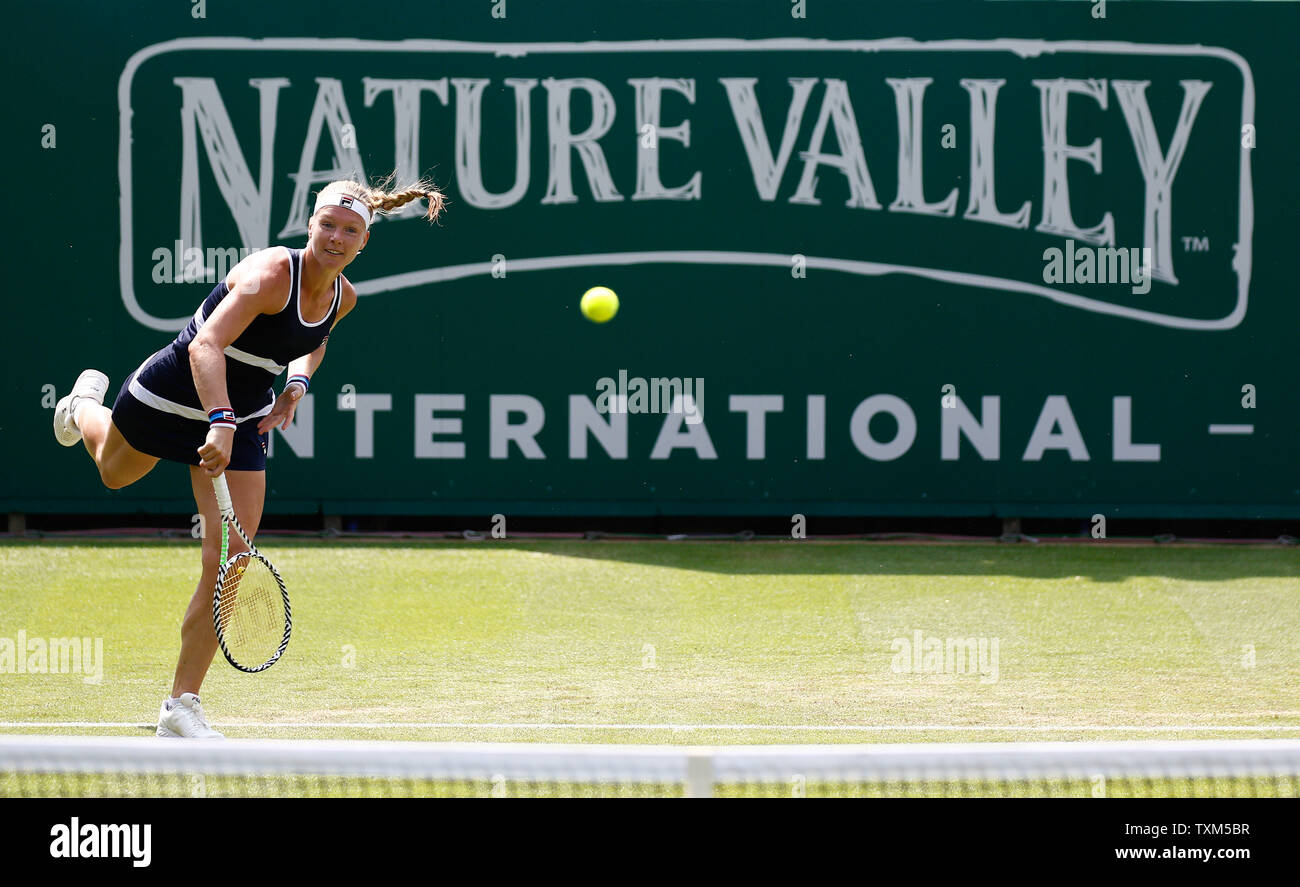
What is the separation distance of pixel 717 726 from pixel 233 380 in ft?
6.07

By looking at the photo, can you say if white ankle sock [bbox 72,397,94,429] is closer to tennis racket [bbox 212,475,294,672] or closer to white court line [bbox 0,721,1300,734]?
tennis racket [bbox 212,475,294,672]

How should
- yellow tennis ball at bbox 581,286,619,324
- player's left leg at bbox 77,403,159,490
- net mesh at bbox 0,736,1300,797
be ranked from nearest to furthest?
1. net mesh at bbox 0,736,1300,797
2. player's left leg at bbox 77,403,159,490
3. yellow tennis ball at bbox 581,286,619,324

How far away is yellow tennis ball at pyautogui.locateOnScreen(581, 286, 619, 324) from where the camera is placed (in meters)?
8.30

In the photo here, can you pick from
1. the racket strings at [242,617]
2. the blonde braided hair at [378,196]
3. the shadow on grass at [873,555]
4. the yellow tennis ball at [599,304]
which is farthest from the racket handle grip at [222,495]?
the yellow tennis ball at [599,304]

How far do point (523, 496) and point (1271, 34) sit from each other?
16.6ft

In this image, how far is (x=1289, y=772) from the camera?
2516 millimetres

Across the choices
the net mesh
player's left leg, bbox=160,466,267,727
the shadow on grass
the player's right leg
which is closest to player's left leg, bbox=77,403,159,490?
the player's right leg

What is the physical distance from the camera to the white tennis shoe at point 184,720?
4312mm

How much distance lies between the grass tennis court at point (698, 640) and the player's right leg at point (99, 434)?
0.79 metres

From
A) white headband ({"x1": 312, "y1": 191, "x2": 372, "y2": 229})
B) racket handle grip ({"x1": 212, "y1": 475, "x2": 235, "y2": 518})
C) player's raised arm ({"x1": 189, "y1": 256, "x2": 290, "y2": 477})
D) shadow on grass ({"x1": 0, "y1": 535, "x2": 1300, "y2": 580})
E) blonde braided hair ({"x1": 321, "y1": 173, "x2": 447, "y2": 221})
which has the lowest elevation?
shadow on grass ({"x1": 0, "y1": 535, "x2": 1300, "y2": 580})

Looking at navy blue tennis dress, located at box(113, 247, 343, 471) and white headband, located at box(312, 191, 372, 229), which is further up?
white headband, located at box(312, 191, 372, 229)

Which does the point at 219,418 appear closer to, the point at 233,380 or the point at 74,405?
the point at 233,380

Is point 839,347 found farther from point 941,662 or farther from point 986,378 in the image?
point 941,662
